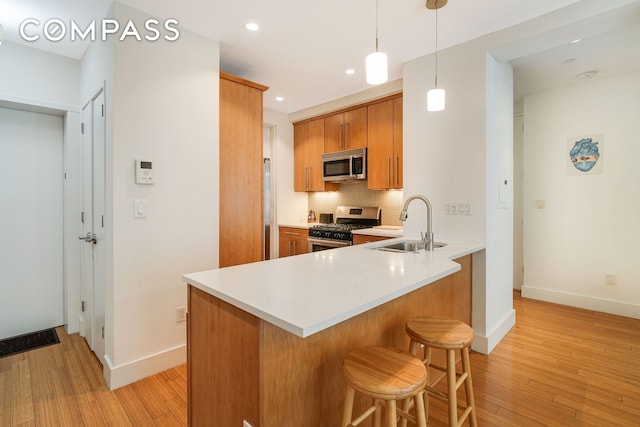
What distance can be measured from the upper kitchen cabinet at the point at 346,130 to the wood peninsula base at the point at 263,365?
282 centimetres

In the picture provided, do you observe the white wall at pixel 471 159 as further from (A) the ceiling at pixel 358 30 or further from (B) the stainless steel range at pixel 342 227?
(B) the stainless steel range at pixel 342 227

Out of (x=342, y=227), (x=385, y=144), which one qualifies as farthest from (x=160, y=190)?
(x=385, y=144)

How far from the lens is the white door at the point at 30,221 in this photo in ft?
9.02

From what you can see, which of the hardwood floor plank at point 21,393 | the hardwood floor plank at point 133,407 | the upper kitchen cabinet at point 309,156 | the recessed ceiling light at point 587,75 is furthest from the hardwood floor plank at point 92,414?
the recessed ceiling light at point 587,75

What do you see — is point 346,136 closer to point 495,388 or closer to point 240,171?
point 240,171

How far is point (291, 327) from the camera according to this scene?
89cm

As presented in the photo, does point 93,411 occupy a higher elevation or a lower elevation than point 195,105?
lower

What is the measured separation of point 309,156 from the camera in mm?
4637

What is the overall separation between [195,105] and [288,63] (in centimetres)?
109

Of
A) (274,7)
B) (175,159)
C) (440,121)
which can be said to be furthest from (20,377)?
(440,121)

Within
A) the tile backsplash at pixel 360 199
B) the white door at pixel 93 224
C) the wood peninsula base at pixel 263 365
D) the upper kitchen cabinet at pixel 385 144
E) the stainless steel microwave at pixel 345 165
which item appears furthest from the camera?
the tile backsplash at pixel 360 199

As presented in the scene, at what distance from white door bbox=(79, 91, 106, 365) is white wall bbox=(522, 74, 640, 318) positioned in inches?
180

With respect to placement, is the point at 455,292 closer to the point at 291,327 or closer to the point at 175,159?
the point at 291,327

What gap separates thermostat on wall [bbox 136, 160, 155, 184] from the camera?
216cm
